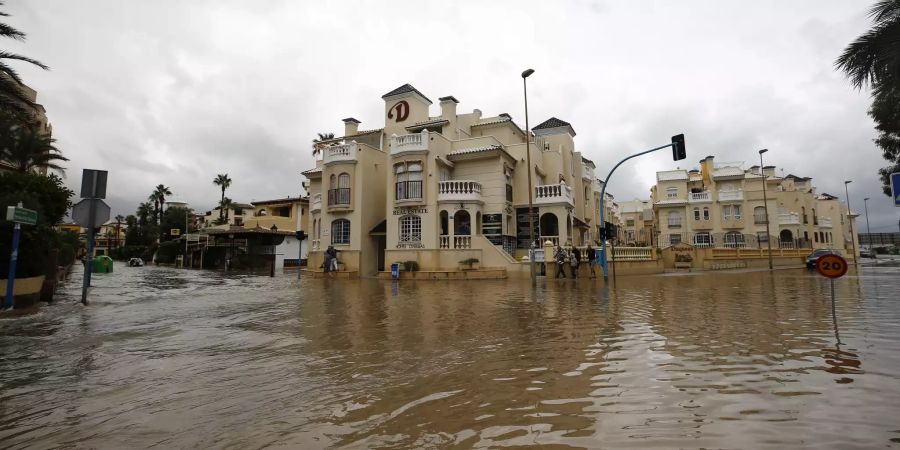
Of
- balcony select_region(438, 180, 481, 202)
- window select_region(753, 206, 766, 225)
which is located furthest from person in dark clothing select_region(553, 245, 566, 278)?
window select_region(753, 206, 766, 225)

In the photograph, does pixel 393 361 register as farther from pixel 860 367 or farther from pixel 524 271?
pixel 524 271

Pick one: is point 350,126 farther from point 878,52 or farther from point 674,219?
point 674,219

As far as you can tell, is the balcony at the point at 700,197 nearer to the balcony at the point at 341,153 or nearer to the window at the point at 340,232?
the balcony at the point at 341,153

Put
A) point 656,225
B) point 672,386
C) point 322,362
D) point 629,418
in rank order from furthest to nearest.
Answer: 1. point 656,225
2. point 322,362
3. point 672,386
4. point 629,418

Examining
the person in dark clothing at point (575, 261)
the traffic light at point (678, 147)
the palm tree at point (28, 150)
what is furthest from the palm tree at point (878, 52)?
the palm tree at point (28, 150)

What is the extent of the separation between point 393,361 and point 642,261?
85.5ft

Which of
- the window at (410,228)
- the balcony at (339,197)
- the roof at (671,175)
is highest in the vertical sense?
the roof at (671,175)

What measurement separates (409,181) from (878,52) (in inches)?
859

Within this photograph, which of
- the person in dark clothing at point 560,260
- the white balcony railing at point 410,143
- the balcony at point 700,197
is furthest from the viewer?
the balcony at point 700,197

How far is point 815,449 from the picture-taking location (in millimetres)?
2893

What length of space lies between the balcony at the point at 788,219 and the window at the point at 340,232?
167 feet

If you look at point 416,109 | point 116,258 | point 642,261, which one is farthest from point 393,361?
point 116,258

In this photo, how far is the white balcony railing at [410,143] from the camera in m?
27.9

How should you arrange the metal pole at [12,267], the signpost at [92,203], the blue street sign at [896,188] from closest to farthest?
the blue street sign at [896,188]
the metal pole at [12,267]
the signpost at [92,203]
